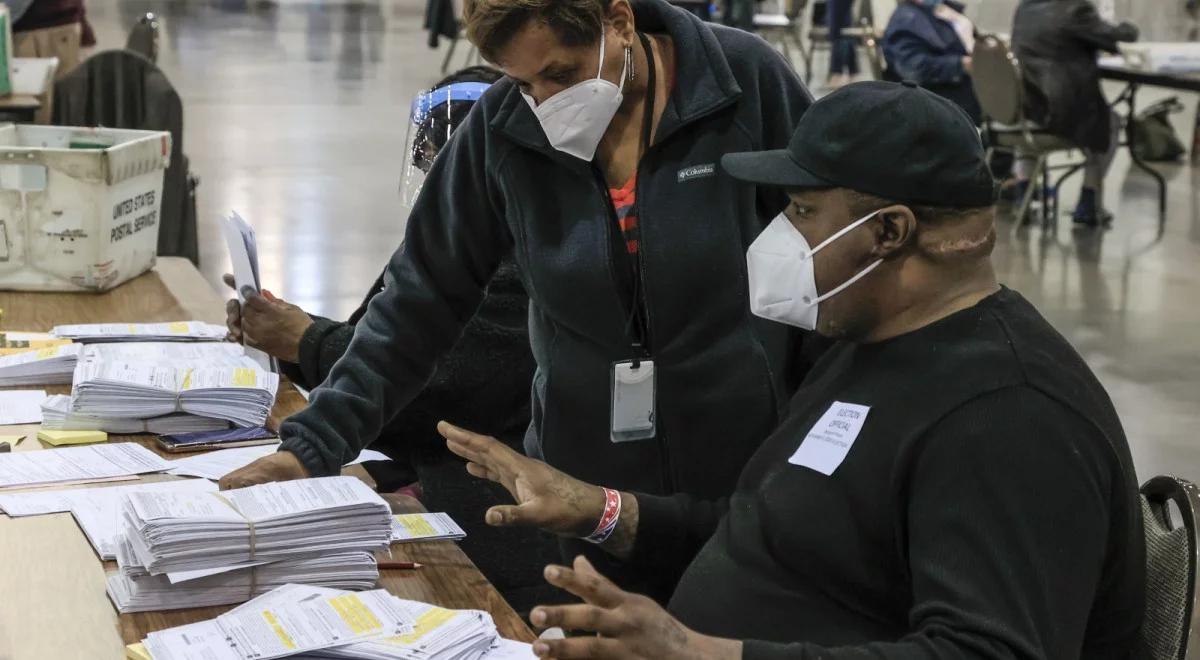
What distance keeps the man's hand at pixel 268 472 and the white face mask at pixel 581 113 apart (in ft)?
1.89

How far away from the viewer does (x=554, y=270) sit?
6.84 ft

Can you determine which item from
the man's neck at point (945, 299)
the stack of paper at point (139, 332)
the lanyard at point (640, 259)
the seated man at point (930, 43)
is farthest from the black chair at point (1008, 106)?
the man's neck at point (945, 299)

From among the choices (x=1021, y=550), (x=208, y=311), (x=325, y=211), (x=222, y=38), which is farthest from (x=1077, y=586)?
(x=222, y=38)

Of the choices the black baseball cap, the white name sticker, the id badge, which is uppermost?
the black baseball cap

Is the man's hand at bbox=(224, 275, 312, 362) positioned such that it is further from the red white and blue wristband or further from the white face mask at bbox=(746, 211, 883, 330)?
the white face mask at bbox=(746, 211, 883, 330)

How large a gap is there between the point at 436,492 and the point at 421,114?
75 cm

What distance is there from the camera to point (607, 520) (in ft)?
6.04

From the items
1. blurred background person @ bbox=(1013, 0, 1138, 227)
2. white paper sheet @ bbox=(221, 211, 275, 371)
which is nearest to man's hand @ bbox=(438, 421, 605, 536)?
white paper sheet @ bbox=(221, 211, 275, 371)

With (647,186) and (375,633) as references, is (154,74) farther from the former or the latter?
(375,633)

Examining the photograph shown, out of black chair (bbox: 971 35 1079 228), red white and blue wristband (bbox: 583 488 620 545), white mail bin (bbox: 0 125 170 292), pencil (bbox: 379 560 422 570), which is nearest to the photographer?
red white and blue wristband (bbox: 583 488 620 545)

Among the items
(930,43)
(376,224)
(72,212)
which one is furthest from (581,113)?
(930,43)

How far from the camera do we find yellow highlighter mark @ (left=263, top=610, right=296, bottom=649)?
5.32 feet

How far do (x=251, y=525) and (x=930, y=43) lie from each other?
720cm

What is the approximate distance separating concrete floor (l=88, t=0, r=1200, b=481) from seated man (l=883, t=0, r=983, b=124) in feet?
3.45
